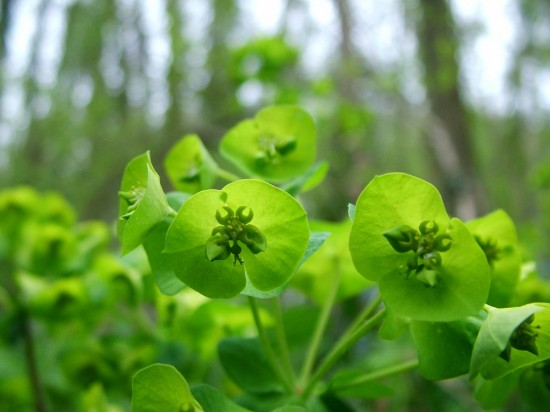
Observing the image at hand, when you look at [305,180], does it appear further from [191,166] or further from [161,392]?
[161,392]

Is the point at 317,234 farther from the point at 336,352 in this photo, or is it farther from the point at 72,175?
the point at 72,175

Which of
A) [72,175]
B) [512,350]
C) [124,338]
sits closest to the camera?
[512,350]

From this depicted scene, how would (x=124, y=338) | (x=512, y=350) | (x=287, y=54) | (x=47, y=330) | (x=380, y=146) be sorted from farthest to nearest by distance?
(x=380, y=146) < (x=287, y=54) < (x=47, y=330) < (x=124, y=338) < (x=512, y=350)

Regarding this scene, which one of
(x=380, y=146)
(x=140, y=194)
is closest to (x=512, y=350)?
(x=140, y=194)

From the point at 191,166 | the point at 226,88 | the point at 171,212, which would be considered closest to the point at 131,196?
the point at 171,212

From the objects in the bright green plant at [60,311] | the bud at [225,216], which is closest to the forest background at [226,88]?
the bright green plant at [60,311]

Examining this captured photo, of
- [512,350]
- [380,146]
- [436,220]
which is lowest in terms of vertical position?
[380,146]
